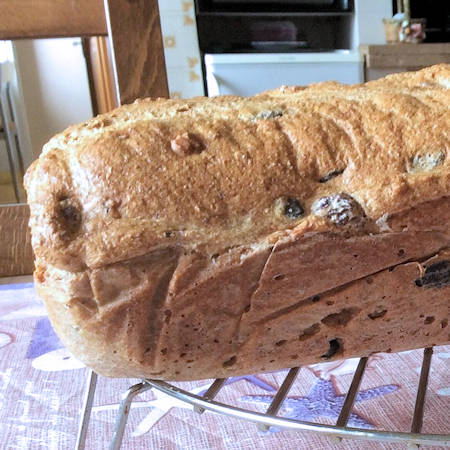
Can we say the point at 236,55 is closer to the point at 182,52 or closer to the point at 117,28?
the point at 182,52

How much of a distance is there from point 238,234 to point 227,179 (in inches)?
2.1

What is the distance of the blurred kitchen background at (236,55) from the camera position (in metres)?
2.62

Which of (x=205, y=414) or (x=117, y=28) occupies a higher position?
(x=117, y=28)

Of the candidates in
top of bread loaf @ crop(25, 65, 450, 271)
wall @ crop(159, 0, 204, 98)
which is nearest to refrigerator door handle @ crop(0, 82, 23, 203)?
wall @ crop(159, 0, 204, 98)

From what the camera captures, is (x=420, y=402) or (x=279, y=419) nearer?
(x=279, y=419)

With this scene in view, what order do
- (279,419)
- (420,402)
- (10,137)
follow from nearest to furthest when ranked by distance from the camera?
(279,419)
(420,402)
(10,137)

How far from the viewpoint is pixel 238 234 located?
1.58 feet

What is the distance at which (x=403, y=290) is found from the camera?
53 cm

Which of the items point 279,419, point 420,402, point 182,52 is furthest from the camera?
point 182,52

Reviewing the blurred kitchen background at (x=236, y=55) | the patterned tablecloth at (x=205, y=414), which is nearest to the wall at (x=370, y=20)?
the blurred kitchen background at (x=236, y=55)

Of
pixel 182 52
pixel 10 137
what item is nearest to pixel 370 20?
pixel 182 52

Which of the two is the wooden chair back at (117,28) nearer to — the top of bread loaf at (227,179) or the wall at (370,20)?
the top of bread loaf at (227,179)

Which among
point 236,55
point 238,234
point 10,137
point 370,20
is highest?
point 370,20

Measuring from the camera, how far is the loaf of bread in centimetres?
47
